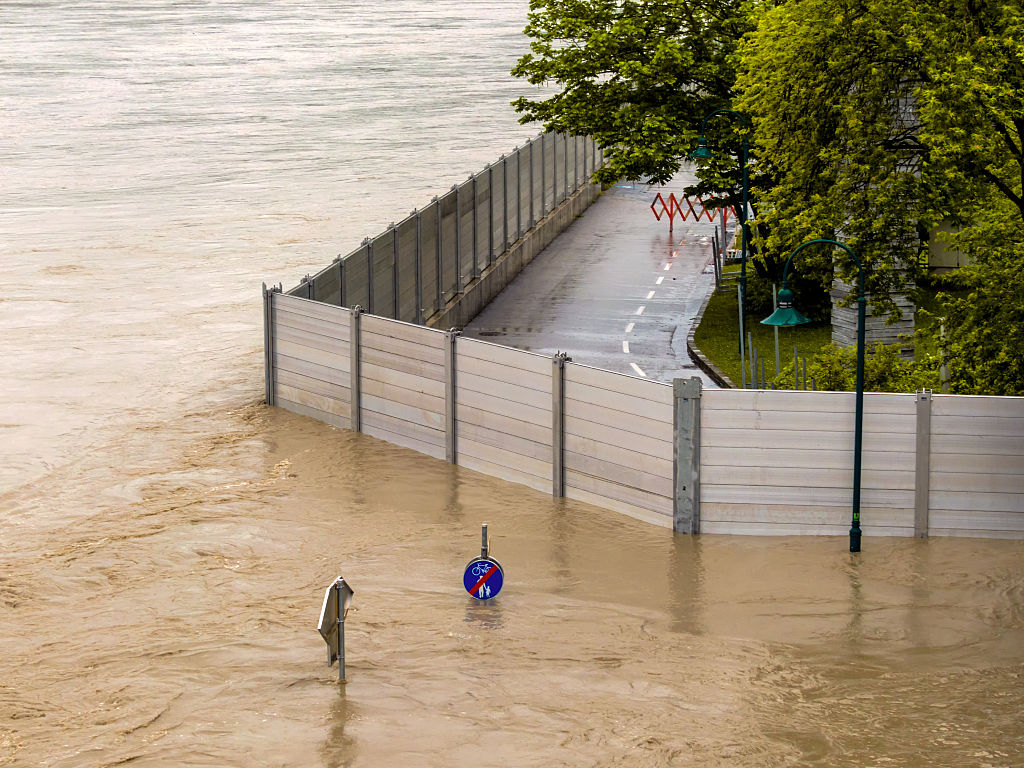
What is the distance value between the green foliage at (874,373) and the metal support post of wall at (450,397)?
6.23 meters

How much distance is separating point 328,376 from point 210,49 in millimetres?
97926

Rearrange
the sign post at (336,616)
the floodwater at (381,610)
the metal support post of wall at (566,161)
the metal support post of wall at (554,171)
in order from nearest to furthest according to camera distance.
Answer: the floodwater at (381,610), the sign post at (336,616), the metal support post of wall at (554,171), the metal support post of wall at (566,161)

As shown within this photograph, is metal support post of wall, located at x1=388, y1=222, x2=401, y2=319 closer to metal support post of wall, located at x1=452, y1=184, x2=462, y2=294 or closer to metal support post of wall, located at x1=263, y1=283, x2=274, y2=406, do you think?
metal support post of wall, located at x1=263, y1=283, x2=274, y2=406

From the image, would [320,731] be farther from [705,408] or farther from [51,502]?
[51,502]

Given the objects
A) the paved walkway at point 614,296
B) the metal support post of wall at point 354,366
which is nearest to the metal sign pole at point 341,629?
the metal support post of wall at point 354,366

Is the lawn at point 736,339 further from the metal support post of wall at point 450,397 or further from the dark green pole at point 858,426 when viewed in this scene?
the dark green pole at point 858,426

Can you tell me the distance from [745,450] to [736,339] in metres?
17.0

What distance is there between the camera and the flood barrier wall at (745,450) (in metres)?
21.2

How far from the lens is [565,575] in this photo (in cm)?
2089

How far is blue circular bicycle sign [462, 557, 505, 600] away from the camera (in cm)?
1933

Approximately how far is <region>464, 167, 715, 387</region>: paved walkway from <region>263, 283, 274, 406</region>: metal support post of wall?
8809mm

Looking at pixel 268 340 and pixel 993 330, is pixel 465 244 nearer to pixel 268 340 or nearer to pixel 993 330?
pixel 268 340


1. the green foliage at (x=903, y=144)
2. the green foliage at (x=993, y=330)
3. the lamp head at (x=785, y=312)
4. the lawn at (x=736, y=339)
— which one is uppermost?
the green foliage at (x=903, y=144)

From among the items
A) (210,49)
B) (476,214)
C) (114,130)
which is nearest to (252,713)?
(476,214)
